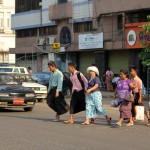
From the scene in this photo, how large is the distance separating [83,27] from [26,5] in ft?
35.1

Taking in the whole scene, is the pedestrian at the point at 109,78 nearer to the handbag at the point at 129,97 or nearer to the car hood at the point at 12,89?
the car hood at the point at 12,89

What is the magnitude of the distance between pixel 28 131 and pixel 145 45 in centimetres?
1379

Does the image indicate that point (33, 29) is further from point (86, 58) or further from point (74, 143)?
point (74, 143)

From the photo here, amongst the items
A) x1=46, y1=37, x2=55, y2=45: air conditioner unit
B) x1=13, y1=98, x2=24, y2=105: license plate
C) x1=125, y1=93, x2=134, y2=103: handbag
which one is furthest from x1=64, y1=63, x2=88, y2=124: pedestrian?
x1=46, y1=37, x2=55, y2=45: air conditioner unit

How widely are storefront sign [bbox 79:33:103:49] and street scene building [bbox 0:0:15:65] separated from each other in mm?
34941

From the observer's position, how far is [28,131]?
46.1ft

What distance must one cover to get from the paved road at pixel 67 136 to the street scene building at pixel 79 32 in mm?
20406

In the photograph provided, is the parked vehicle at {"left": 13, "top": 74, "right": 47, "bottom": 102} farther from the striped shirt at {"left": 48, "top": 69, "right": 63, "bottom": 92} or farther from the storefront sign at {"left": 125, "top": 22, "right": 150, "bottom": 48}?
the storefront sign at {"left": 125, "top": 22, "right": 150, "bottom": 48}

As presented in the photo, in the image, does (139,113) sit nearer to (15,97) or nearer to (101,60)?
(15,97)

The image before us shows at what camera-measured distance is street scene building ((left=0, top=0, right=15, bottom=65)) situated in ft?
249

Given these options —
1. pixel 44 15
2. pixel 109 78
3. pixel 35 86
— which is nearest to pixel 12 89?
pixel 35 86

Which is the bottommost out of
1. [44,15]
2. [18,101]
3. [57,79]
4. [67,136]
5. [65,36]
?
[67,136]

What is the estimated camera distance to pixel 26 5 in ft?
170

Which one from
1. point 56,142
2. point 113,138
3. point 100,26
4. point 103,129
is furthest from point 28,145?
point 100,26
